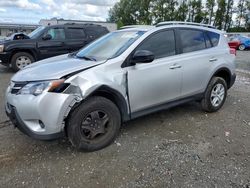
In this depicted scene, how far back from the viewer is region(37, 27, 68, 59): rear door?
31.6ft

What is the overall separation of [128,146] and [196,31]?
8.33ft

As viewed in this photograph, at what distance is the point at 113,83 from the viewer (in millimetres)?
3566

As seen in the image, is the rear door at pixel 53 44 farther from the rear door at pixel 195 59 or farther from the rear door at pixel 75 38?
the rear door at pixel 195 59

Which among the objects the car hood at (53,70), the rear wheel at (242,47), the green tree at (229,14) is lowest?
the rear wheel at (242,47)

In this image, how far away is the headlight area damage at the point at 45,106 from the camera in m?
3.15

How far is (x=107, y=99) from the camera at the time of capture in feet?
11.9

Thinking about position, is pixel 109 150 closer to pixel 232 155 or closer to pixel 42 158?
pixel 42 158

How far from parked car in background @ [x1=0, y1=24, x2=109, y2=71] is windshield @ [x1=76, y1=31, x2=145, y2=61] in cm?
558

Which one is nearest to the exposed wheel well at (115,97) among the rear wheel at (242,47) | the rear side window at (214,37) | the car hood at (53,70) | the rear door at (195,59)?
the car hood at (53,70)

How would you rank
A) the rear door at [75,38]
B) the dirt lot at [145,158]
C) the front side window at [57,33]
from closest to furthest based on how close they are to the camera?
the dirt lot at [145,158] → the front side window at [57,33] → the rear door at [75,38]

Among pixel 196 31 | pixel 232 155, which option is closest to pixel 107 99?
pixel 232 155

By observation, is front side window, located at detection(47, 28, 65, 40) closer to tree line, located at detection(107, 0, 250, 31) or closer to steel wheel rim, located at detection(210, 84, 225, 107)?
steel wheel rim, located at detection(210, 84, 225, 107)

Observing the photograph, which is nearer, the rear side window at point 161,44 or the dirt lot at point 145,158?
the dirt lot at point 145,158

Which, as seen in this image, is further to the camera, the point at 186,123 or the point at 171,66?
the point at 186,123
